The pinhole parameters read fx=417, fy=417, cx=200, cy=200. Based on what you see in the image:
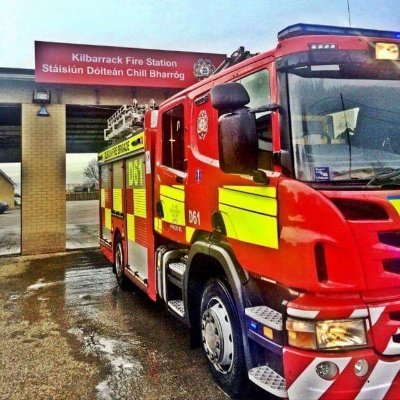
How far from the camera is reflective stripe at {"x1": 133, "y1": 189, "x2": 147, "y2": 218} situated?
5.26 meters

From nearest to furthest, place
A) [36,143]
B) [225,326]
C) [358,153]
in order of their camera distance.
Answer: [358,153]
[225,326]
[36,143]

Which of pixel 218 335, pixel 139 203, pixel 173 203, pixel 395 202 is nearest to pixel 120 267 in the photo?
pixel 139 203

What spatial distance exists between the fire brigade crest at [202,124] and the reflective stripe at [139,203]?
1791 millimetres

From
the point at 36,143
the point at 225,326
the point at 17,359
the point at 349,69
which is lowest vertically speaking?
the point at 17,359

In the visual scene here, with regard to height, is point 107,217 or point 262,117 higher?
point 262,117

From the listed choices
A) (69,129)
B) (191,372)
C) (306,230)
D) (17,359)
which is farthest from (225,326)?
(69,129)

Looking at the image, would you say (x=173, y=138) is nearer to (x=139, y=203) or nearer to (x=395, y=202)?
(x=139, y=203)

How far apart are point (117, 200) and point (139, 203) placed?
165cm

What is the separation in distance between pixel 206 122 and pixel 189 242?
43.1 inches

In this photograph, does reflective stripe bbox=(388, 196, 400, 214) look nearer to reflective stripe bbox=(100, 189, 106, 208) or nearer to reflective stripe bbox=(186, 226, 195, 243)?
reflective stripe bbox=(186, 226, 195, 243)

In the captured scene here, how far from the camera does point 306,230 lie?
2.27 meters

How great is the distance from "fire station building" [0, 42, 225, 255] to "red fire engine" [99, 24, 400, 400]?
8507mm

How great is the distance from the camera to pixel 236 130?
2498 mm

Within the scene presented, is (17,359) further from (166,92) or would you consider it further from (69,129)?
(69,129)
